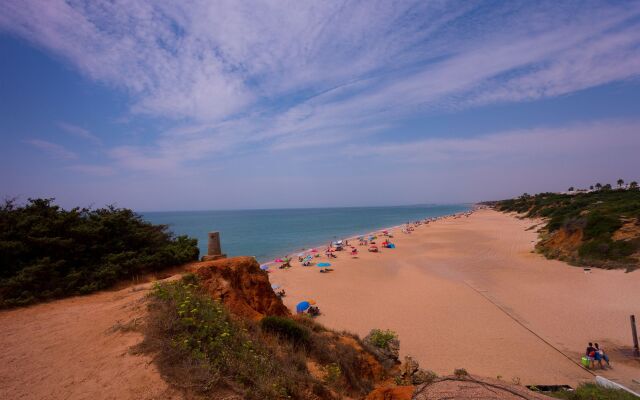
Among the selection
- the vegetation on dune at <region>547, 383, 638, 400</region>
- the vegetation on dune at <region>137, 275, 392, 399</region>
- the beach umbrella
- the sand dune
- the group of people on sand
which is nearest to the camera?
the vegetation on dune at <region>137, 275, 392, 399</region>

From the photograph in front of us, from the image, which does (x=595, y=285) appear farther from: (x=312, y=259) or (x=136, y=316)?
(x=136, y=316)

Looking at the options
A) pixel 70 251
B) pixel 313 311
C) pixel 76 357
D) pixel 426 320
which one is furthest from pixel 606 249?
pixel 70 251

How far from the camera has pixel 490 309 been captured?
603 inches

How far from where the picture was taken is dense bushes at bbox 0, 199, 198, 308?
8211 mm

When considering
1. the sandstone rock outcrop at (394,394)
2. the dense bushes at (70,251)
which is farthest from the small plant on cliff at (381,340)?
the dense bushes at (70,251)

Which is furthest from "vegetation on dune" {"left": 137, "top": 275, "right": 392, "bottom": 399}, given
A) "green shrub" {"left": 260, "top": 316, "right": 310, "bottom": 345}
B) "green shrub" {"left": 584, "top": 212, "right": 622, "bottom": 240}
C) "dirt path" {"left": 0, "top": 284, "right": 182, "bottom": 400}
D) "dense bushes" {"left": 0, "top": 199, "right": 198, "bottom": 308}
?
"green shrub" {"left": 584, "top": 212, "right": 622, "bottom": 240}

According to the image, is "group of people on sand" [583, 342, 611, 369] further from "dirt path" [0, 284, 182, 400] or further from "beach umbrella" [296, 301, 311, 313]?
"dirt path" [0, 284, 182, 400]

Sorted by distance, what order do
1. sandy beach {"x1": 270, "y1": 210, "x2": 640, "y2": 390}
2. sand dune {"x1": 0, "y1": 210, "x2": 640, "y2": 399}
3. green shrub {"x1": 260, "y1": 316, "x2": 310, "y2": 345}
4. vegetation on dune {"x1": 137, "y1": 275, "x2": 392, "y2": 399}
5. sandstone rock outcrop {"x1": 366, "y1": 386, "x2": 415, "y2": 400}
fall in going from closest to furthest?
vegetation on dune {"x1": 137, "y1": 275, "x2": 392, "y2": 399} → sand dune {"x1": 0, "y1": 210, "x2": 640, "y2": 399} → sandstone rock outcrop {"x1": 366, "y1": 386, "x2": 415, "y2": 400} → green shrub {"x1": 260, "y1": 316, "x2": 310, "y2": 345} → sandy beach {"x1": 270, "y1": 210, "x2": 640, "y2": 390}

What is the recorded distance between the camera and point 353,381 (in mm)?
6797

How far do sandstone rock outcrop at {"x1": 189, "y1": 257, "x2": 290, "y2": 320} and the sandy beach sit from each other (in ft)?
18.9

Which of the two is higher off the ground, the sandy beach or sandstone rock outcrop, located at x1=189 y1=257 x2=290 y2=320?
sandstone rock outcrop, located at x1=189 y1=257 x2=290 y2=320

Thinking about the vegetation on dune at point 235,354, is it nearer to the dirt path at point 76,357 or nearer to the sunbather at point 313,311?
the dirt path at point 76,357

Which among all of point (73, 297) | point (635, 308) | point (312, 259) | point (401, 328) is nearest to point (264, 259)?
point (312, 259)

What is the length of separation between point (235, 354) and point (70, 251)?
7657 millimetres
